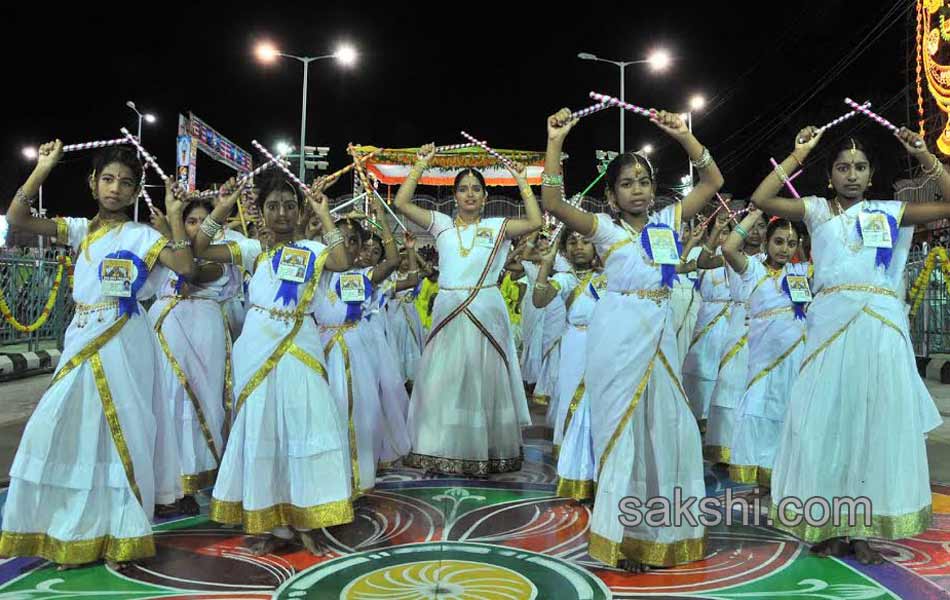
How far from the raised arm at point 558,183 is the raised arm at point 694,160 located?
43 cm

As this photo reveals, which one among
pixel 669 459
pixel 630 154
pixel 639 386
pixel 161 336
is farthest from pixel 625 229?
pixel 161 336

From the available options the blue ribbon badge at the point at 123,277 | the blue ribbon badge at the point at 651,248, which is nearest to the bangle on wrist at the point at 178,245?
the blue ribbon badge at the point at 123,277

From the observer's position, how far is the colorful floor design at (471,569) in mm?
3234

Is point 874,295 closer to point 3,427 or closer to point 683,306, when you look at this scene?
point 683,306

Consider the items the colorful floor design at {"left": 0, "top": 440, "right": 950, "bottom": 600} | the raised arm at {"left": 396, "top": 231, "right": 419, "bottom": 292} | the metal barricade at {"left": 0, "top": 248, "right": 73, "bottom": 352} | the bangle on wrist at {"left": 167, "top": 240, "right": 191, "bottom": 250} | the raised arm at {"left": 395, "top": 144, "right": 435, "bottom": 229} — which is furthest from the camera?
the metal barricade at {"left": 0, "top": 248, "right": 73, "bottom": 352}

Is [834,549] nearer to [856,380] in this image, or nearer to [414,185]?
[856,380]

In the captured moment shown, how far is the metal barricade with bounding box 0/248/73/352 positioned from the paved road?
69.5 inches

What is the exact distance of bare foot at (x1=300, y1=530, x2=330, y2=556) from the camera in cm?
374

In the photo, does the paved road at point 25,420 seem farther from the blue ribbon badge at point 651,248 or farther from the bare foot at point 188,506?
the blue ribbon badge at point 651,248

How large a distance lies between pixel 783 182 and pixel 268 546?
3.13 metres

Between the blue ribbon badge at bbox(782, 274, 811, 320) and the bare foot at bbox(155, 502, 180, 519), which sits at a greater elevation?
the blue ribbon badge at bbox(782, 274, 811, 320)

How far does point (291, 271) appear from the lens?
12.8 ft

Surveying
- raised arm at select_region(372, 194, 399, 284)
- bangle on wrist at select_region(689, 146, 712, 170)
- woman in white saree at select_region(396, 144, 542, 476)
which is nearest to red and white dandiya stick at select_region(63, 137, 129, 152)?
raised arm at select_region(372, 194, 399, 284)

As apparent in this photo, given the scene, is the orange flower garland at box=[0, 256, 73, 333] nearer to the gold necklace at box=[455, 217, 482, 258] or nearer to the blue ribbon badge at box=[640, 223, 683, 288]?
the gold necklace at box=[455, 217, 482, 258]
